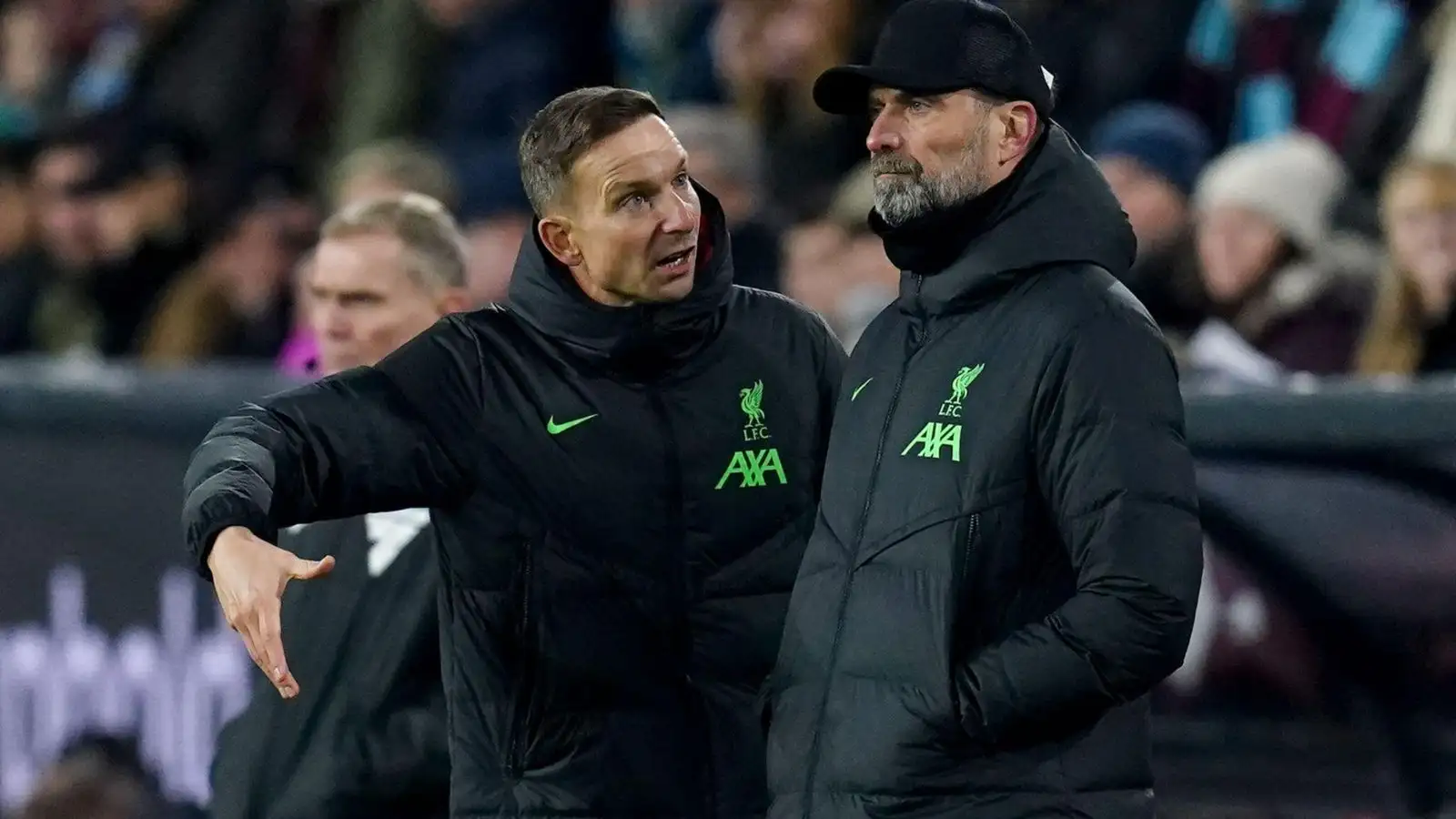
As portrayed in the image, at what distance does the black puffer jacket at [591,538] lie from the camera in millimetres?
4176

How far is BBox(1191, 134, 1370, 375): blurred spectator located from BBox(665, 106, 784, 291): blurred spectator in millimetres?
1170

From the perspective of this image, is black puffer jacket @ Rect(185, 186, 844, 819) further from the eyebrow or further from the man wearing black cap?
the man wearing black cap

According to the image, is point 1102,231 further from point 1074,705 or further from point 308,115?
point 308,115

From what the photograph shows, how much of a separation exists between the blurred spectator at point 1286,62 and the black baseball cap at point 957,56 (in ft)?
13.6

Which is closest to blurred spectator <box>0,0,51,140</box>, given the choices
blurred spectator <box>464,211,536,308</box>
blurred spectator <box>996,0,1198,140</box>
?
blurred spectator <box>464,211,536,308</box>

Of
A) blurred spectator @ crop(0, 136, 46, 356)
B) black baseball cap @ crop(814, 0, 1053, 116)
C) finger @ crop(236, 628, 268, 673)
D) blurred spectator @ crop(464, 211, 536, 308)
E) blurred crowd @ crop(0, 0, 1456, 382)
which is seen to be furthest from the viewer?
blurred spectator @ crop(0, 136, 46, 356)

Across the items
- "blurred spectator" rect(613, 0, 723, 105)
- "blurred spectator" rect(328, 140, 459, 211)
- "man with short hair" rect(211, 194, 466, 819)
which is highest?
"blurred spectator" rect(613, 0, 723, 105)

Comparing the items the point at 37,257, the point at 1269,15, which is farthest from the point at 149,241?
the point at 1269,15

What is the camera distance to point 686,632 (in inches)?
166

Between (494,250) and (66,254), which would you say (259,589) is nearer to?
(494,250)

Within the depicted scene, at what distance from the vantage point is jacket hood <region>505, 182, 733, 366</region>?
13.7ft

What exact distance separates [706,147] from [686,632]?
2.91 m

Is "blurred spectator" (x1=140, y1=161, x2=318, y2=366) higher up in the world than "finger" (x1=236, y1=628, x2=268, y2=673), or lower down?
higher up

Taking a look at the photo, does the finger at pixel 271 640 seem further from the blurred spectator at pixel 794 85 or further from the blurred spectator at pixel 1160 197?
the blurred spectator at pixel 794 85
